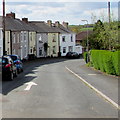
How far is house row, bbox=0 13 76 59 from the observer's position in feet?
178

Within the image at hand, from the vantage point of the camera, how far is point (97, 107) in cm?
1102

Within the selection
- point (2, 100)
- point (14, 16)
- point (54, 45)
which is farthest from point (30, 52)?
point (2, 100)

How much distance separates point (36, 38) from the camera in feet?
226

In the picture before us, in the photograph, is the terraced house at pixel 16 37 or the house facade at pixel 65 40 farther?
the house facade at pixel 65 40

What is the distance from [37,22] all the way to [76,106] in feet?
221

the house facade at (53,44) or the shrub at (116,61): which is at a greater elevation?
the house facade at (53,44)

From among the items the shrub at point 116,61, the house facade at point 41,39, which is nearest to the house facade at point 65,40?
the house facade at point 41,39

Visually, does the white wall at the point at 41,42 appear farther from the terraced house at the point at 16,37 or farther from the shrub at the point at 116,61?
the shrub at the point at 116,61

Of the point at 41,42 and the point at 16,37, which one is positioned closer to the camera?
the point at 16,37

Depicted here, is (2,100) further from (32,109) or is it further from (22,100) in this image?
(32,109)

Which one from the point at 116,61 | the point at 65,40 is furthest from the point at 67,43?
the point at 116,61

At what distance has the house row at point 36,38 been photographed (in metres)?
54.4

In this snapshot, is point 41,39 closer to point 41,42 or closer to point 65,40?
point 41,42

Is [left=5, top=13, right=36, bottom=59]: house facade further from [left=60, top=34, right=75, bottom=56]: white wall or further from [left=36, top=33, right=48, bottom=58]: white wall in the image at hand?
[left=60, top=34, right=75, bottom=56]: white wall
